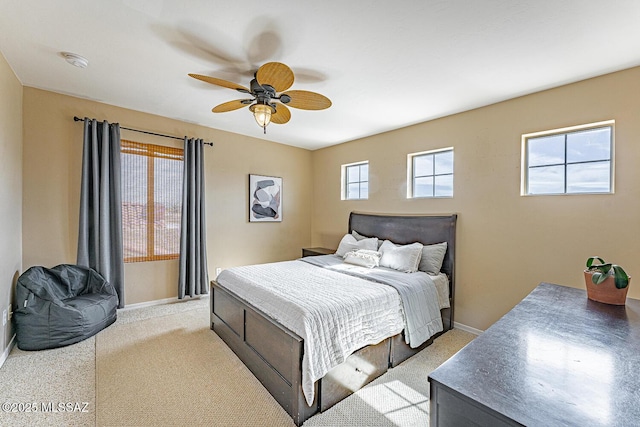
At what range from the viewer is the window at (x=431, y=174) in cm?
361

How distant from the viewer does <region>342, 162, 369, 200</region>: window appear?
473cm

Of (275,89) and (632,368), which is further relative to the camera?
(275,89)

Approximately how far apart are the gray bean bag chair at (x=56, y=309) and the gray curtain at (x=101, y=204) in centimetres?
25

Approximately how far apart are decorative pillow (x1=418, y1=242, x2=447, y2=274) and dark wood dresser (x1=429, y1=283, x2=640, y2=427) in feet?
5.81

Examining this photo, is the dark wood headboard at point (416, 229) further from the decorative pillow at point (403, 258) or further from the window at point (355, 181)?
the window at point (355, 181)

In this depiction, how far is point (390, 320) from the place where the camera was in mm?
2400

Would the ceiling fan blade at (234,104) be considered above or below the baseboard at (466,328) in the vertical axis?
above

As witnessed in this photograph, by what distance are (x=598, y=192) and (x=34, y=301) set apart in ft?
17.5

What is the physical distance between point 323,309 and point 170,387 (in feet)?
4.46

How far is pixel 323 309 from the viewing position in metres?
2.02

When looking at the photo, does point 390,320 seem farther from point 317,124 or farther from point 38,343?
point 38,343

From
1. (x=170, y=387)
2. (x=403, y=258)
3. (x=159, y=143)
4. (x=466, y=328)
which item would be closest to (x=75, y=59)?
(x=159, y=143)

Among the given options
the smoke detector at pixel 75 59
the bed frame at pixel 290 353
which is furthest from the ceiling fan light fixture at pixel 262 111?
the bed frame at pixel 290 353

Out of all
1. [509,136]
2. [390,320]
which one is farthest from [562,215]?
[390,320]
